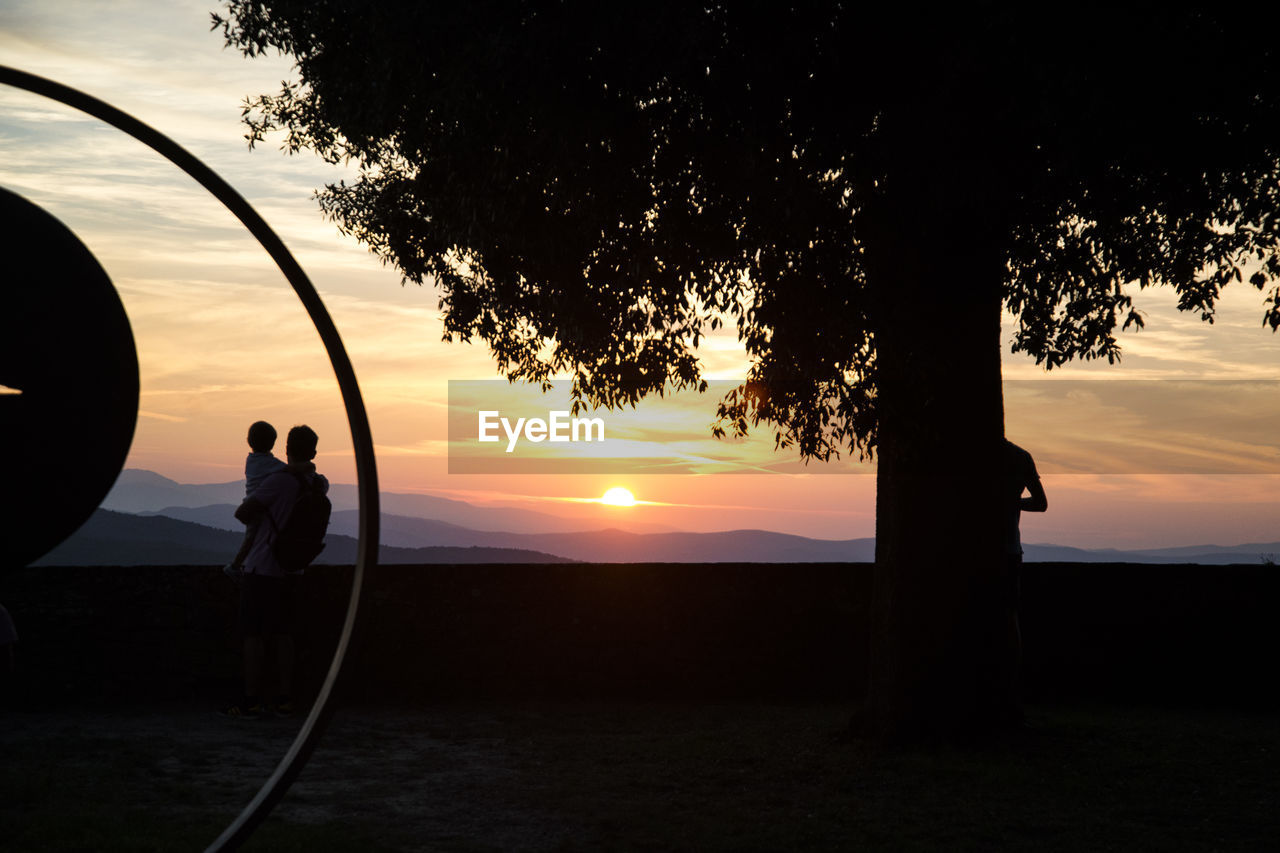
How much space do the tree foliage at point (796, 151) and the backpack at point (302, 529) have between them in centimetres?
201

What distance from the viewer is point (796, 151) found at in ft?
24.1

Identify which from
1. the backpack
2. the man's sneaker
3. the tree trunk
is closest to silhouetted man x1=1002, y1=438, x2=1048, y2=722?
the tree trunk

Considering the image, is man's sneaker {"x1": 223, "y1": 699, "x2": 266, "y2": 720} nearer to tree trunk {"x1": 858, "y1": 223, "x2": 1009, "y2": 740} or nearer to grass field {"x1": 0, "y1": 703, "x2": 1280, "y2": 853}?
grass field {"x1": 0, "y1": 703, "x2": 1280, "y2": 853}

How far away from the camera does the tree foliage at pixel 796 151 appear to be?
258 inches

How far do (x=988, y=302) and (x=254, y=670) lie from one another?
5970 mm

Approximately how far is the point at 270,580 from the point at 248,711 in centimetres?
127

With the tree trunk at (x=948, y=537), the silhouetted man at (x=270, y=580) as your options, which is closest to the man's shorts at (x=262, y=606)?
the silhouetted man at (x=270, y=580)

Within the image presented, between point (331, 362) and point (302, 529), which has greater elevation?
point (331, 362)

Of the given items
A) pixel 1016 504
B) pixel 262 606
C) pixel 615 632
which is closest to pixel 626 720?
pixel 615 632

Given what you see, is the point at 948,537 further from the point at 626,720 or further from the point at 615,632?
the point at 615,632

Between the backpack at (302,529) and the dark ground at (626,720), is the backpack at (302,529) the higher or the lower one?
the higher one

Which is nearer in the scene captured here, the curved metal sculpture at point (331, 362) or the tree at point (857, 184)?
the curved metal sculpture at point (331, 362)

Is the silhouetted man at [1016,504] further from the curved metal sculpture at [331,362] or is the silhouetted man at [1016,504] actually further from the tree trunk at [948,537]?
the curved metal sculpture at [331,362]

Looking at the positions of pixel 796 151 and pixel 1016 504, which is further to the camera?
pixel 1016 504
